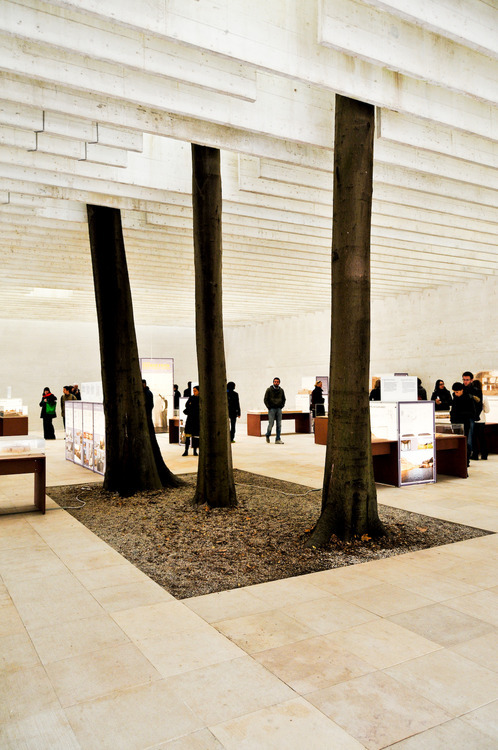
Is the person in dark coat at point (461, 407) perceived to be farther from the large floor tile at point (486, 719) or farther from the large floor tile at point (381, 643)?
the large floor tile at point (486, 719)

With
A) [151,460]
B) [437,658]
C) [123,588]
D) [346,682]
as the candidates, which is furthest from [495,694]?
[151,460]

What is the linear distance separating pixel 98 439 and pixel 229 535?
531 centimetres

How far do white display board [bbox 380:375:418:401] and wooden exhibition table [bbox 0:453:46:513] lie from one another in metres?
5.06

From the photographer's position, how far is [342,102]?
20.9 ft

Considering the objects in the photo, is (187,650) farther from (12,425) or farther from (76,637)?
(12,425)

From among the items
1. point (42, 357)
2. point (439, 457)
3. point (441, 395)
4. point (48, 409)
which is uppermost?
point (42, 357)

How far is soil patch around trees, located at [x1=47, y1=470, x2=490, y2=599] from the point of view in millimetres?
5242

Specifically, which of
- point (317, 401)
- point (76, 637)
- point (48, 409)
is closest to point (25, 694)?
point (76, 637)

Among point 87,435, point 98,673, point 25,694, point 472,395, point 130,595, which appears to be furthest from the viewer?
point 87,435

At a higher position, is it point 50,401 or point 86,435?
point 50,401

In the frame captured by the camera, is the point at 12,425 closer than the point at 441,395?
No

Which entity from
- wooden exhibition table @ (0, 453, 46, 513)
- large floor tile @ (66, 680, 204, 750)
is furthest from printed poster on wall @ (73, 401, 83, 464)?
large floor tile @ (66, 680, 204, 750)

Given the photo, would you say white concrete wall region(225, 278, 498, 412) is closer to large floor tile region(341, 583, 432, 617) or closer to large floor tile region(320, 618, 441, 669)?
large floor tile region(341, 583, 432, 617)

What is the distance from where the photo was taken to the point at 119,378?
9328mm
